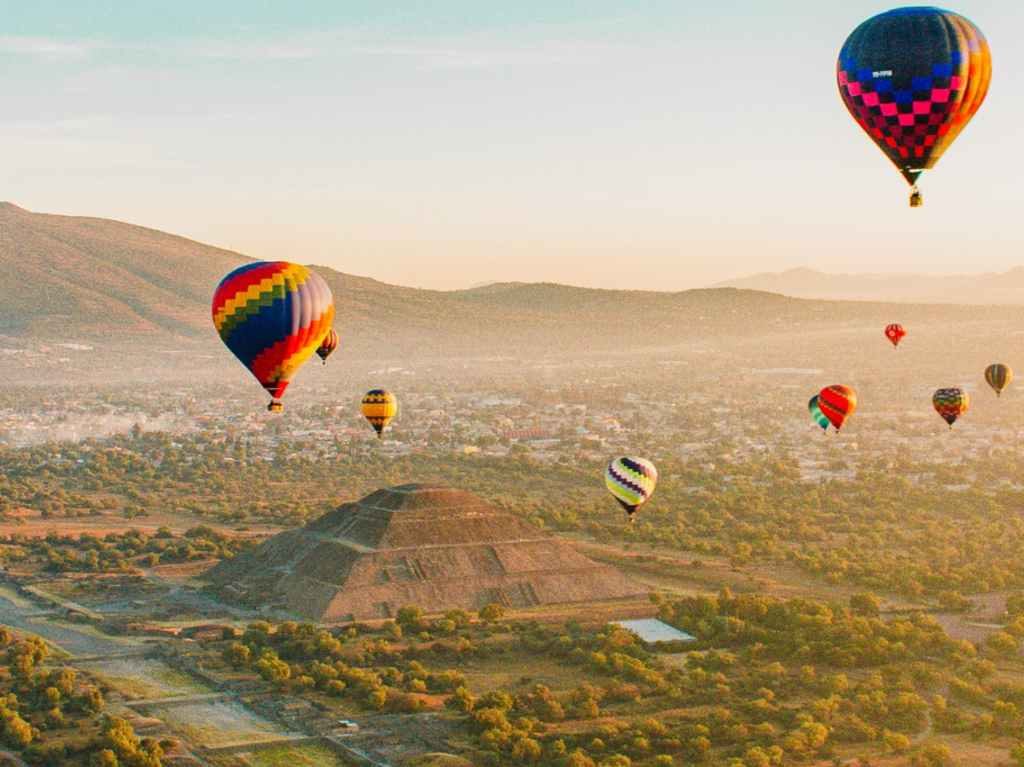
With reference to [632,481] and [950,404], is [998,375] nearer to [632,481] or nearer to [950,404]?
[950,404]

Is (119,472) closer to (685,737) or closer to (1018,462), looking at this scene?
(1018,462)

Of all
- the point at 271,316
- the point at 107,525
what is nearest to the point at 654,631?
the point at 271,316

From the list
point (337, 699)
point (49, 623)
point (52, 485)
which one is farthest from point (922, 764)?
point (52, 485)

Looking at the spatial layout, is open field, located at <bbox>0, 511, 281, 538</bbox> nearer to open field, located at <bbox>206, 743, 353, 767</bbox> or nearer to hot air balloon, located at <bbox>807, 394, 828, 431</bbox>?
hot air balloon, located at <bbox>807, 394, 828, 431</bbox>

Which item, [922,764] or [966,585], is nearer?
[922,764]

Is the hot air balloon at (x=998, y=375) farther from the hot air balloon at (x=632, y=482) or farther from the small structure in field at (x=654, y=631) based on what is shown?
the small structure in field at (x=654, y=631)

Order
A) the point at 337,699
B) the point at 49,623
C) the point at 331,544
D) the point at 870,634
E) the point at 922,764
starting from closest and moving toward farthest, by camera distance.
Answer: the point at 922,764 → the point at 337,699 → the point at 870,634 → the point at 49,623 → the point at 331,544

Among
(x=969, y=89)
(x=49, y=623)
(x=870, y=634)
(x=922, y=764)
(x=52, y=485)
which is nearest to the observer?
(x=922, y=764)
